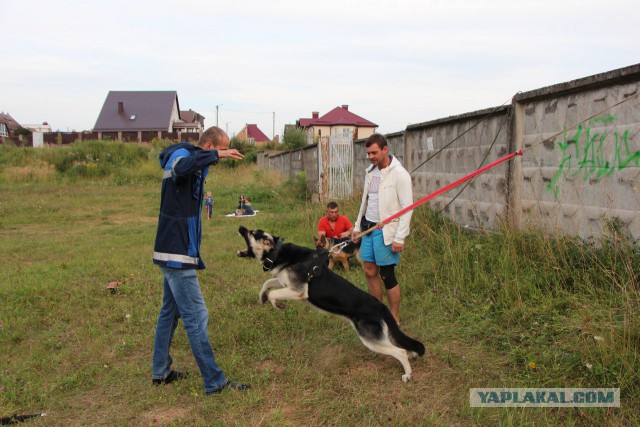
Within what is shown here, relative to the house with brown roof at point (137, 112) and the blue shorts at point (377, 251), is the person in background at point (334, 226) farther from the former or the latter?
the house with brown roof at point (137, 112)

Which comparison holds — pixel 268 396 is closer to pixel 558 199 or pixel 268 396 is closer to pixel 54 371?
pixel 54 371

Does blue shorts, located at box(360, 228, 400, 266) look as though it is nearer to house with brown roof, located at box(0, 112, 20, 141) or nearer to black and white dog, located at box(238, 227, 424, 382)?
black and white dog, located at box(238, 227, 424, 382)

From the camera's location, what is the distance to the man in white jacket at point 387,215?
432 cm

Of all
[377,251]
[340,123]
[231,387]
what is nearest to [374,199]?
[377,251]

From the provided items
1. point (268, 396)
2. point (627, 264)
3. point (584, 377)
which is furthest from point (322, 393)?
point (627, 264)

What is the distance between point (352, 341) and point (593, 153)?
2812 millimetres

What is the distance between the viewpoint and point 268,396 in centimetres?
350

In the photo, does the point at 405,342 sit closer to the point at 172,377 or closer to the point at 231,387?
the point at 231,387

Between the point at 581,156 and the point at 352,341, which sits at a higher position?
the point at 581,156

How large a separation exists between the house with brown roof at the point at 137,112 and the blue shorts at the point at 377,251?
174 feet

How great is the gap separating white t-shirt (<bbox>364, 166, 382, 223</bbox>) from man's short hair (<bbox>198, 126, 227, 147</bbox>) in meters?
1.68

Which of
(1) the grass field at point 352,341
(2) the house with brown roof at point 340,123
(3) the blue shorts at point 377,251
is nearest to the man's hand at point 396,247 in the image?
(3) the blue shorts at point 377,251

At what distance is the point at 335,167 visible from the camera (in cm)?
1210

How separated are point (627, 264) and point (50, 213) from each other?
14.5 m
